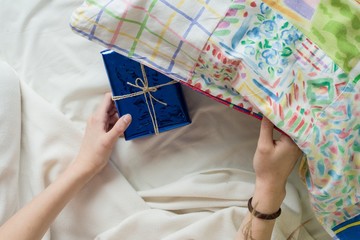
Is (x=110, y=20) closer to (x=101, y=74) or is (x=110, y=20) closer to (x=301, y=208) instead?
(x=101, y=74)

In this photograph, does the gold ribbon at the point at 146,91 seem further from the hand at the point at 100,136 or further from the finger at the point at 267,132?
the finger at the point at 267,132

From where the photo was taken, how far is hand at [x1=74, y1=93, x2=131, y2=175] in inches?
37.5

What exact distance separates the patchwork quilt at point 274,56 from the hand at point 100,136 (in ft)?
0.74

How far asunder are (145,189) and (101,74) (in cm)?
30

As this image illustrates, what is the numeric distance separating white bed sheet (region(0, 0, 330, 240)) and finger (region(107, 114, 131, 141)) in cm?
9

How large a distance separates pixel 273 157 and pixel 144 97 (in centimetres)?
33

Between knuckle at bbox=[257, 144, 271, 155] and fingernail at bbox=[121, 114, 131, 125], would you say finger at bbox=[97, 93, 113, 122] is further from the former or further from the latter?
knuckle at bbox=[257, 144, 271, 155]

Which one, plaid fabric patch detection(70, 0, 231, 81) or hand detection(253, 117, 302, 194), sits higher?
plaid fabric patch detection(70, 0, 231, 81)

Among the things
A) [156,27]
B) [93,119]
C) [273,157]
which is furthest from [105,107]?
[273,157]

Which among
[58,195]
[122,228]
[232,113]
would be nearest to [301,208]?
[232,113]

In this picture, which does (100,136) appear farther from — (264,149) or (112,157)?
(264,149)

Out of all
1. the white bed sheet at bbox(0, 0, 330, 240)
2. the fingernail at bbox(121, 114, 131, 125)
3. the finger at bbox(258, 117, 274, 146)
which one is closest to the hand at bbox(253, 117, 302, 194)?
the finger at bbox(258, 117, 274, 146)

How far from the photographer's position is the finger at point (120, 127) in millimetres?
944

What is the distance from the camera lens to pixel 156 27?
2.44ft
